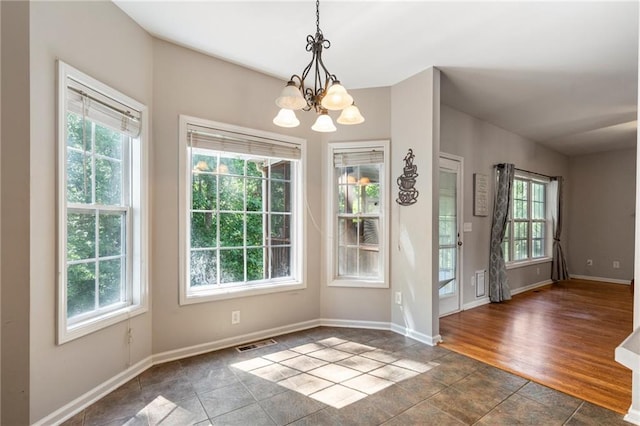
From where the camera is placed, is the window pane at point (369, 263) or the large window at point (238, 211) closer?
the large window at point (238, 211)

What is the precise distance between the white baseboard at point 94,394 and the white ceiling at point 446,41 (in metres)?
2.76

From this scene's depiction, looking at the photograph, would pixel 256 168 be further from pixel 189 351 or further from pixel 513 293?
pixel 513 293

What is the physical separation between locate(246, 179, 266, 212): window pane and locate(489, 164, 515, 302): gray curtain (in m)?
3.65

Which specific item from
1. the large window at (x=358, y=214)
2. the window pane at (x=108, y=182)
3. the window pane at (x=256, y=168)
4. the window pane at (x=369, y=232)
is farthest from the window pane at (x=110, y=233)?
the window pane at (x=369, y=232)

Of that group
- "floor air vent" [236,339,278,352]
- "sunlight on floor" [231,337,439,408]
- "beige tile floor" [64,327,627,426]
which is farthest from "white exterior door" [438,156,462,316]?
"floor air vent" [236,339,278,352]

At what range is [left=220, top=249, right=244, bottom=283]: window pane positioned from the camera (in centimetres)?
316

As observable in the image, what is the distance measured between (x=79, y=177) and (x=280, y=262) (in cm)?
200

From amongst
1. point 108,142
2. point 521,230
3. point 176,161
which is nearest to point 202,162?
point 176,161

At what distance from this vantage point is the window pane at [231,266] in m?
3.16

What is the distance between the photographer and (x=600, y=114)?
4457 mm

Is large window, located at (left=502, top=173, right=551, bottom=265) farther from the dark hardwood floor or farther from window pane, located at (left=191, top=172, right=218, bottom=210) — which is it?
window pane, located at (left=191, top=172, right=218, bottom=210)

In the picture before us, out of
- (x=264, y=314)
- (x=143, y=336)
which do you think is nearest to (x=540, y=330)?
(x=264, y=314)

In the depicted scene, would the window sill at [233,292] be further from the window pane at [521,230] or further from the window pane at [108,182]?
the window pane at [521,230]

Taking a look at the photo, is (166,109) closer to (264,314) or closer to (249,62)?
(249,62)
